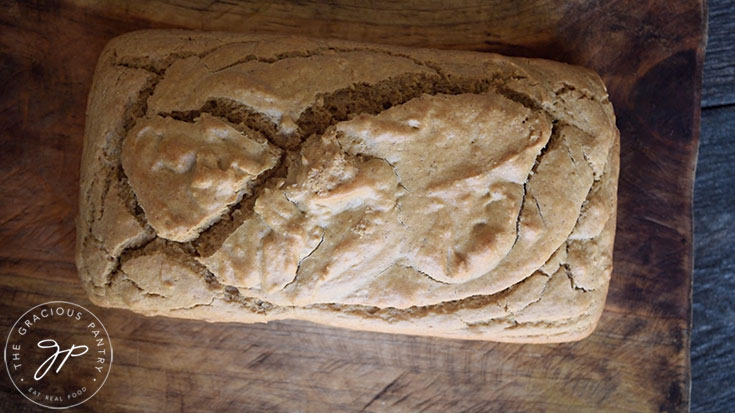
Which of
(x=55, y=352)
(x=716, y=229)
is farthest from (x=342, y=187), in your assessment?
(x=716, y=229)

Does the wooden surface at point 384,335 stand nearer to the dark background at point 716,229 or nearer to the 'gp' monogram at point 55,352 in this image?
the 'gp' monogram at point 55,352

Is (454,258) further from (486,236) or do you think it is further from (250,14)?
(250,14)

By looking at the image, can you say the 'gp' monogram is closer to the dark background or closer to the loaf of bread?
the loaf of bread

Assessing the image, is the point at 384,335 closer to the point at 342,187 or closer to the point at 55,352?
the point at 342,187

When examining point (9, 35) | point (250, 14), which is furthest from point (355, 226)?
point (9, 35)

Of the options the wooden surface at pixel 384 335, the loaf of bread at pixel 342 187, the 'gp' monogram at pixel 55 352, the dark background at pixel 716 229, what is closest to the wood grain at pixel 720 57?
the dark background at pixel 716 229
